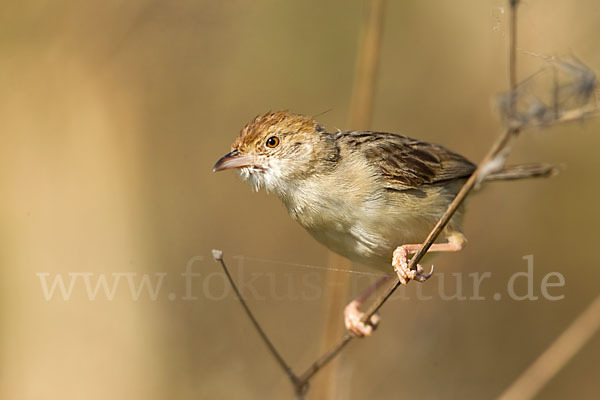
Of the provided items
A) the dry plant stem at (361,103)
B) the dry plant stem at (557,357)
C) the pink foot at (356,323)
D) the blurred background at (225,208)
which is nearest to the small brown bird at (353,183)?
the dry plant stem at (361,103)

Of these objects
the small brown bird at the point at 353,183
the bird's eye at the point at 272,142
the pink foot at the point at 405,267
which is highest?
the bird's eye at the point at 272,142

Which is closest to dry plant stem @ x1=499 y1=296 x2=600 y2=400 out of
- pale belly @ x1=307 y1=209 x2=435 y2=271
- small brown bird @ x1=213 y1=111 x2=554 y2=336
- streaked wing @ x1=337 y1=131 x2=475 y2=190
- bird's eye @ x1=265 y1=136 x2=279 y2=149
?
small brown bird @ x1=213 y1=111 x2=554 y2=336

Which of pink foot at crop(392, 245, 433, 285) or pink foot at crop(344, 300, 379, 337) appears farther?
pink foot at crop(344, 300, 379, 337)

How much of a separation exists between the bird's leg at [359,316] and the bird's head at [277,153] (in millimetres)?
991

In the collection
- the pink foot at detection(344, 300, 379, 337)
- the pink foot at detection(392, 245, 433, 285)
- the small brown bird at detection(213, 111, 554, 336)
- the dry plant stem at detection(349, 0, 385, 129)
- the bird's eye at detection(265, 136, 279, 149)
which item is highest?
the dry plant stem at detection(349, 0, 385, 129)

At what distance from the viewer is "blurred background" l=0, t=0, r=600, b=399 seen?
5.47 meters

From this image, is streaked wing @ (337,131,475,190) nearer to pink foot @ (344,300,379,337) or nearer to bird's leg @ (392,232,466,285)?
bird's leg @ (392,232,466,285)

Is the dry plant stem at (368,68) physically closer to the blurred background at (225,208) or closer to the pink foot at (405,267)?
the pink foot at (405,267)

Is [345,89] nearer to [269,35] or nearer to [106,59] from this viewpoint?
[269,35]

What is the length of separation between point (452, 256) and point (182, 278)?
2441 mm

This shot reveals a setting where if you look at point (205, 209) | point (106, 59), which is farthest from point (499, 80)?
point (106, 59)

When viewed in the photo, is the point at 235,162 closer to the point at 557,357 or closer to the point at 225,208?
the point at 557,357

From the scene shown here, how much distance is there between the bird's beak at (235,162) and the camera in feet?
12.9

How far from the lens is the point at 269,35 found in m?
6.66
